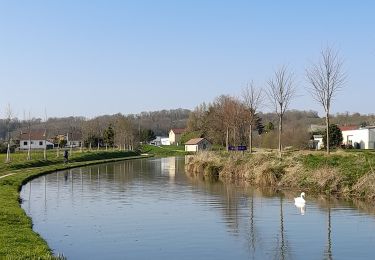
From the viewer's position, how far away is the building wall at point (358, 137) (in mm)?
72812

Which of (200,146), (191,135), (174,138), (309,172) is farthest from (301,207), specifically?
(174,138)

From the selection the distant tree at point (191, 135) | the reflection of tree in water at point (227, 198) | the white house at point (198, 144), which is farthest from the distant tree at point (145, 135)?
the reflection of tree in water at point (227, 198)

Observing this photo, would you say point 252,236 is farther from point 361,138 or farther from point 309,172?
point 361,138

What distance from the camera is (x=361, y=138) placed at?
245ft

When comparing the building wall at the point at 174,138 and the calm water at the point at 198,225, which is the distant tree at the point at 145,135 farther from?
the calm water at the point at 198,225

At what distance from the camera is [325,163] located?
105 ft

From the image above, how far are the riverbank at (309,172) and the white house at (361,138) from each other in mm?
35372

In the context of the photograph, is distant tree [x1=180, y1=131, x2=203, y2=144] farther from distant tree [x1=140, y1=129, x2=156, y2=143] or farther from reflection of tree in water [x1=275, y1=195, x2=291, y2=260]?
reflection of tree in water [x1=275, y1=195, x2=291, y2=260]

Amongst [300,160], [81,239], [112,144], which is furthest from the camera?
[112,144]

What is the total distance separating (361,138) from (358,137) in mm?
956

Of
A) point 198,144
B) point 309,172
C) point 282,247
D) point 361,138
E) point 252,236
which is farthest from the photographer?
point 198,144

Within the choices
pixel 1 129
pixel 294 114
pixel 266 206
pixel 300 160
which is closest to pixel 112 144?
pixel 1 129

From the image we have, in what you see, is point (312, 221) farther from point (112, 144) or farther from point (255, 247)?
point (112, 144)

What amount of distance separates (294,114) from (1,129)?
101 metres
